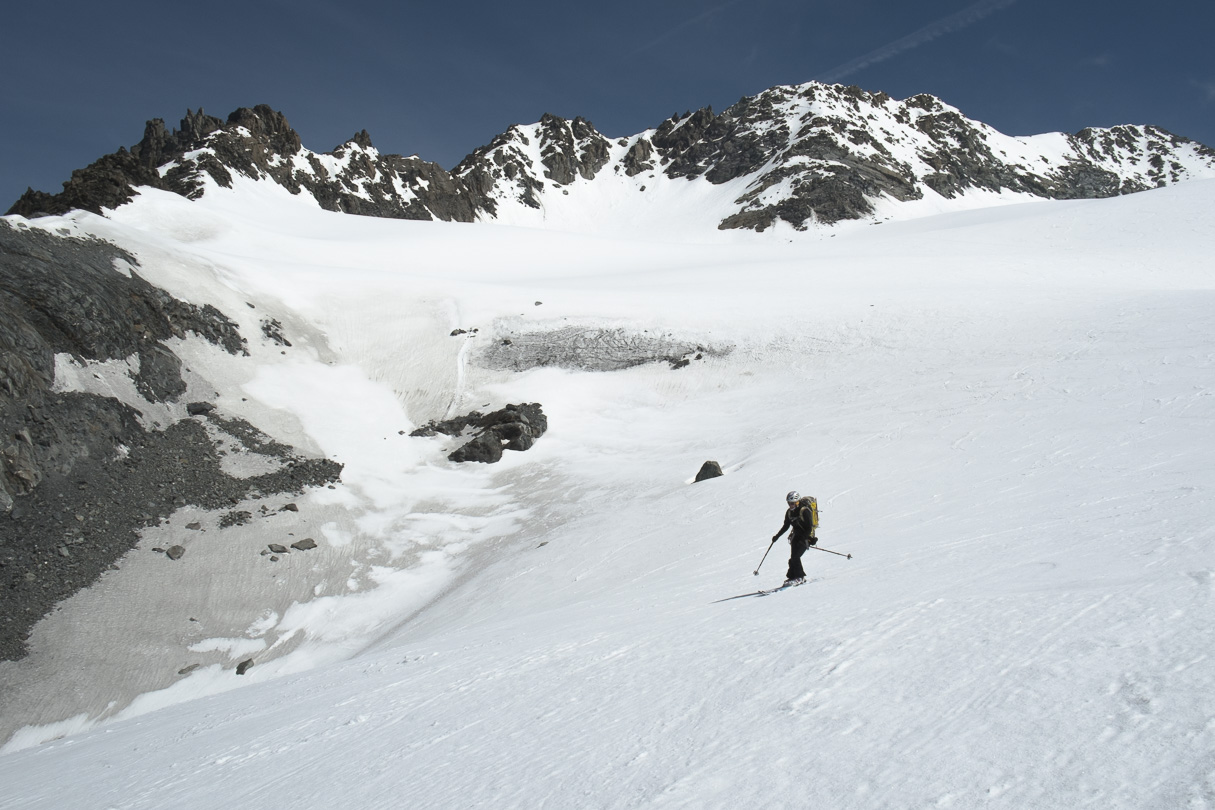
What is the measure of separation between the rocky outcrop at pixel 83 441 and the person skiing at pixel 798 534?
15.1 m

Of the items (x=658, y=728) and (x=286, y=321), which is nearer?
(x=658, y=728)

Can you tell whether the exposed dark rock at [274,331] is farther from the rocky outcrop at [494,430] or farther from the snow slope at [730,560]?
the rocky outcrop at [494,430]

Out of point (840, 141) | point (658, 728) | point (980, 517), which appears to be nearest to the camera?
point (658, 728)

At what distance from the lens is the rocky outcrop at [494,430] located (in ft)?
A: 77.2

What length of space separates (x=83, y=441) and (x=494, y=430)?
482 inches

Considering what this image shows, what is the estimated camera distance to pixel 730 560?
1112 centimetres

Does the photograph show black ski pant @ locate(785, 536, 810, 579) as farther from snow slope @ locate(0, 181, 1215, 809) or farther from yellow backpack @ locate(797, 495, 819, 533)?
snow slope @ locate(0, 181, 1215, 809)

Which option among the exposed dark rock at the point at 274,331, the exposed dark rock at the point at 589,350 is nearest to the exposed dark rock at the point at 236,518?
the exposed dark rock at the point at 274,331

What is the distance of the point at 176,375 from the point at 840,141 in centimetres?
11707

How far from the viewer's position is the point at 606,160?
5576 inches

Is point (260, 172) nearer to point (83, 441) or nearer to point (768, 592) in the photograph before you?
point (83, 441)

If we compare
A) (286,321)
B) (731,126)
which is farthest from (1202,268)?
(731,126)

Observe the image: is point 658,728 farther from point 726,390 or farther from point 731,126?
point 731,126

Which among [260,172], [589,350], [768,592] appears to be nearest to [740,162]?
[260,172]
